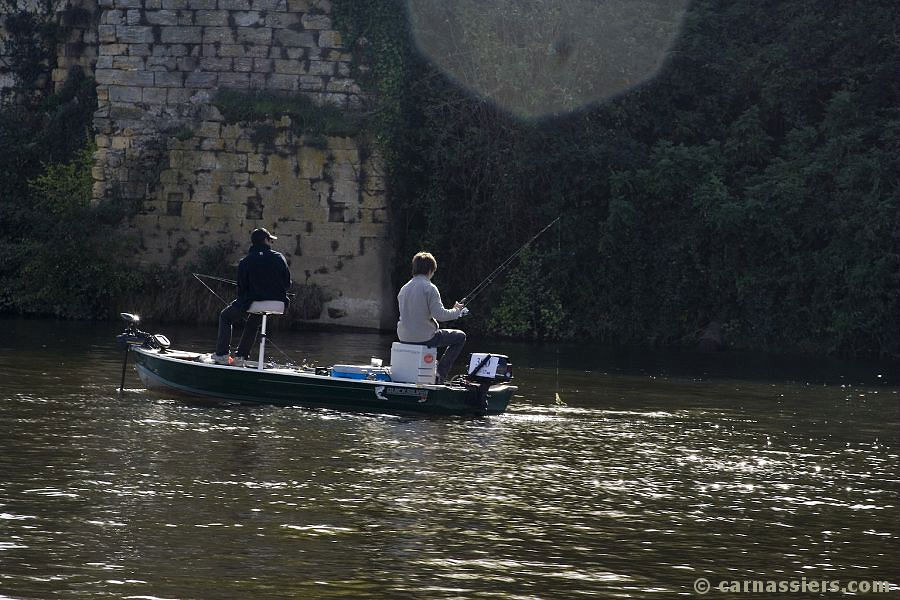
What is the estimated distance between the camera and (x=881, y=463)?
13578 mm

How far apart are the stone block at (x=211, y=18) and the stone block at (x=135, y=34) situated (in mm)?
808

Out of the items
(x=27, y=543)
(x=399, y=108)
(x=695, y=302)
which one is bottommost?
(x=27, y=543)

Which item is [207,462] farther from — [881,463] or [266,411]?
[881,463]

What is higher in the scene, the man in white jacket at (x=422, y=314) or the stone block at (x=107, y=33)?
the stone block at (x=107, y=33)

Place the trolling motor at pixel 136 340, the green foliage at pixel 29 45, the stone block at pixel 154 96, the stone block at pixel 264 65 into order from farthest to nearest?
the green foliage at pixel 29 45 < the stone block at pixel 154 96 < the stone block at pixel 264 65 < the trolling motor at pixel 136 340

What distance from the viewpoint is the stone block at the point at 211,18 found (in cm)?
2672

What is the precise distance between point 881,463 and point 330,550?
19.3ft

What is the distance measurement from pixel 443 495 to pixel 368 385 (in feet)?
15.2

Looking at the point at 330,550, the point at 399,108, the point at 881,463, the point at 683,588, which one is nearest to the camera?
the point at 683,588

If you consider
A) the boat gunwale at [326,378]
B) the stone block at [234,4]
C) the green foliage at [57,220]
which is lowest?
the boat gunwale at [326,378]

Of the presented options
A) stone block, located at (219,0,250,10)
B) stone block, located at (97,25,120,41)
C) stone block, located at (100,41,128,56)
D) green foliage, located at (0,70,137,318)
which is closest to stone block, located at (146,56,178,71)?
stone block, located at (100,41,128,56)

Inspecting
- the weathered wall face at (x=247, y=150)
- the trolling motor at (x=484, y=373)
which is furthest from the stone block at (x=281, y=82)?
the trolling motor at (x=484, y=373)

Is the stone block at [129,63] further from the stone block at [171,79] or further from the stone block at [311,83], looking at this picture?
the stone block at [311,83]

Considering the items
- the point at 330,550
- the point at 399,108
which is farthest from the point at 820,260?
the point at 330,550
